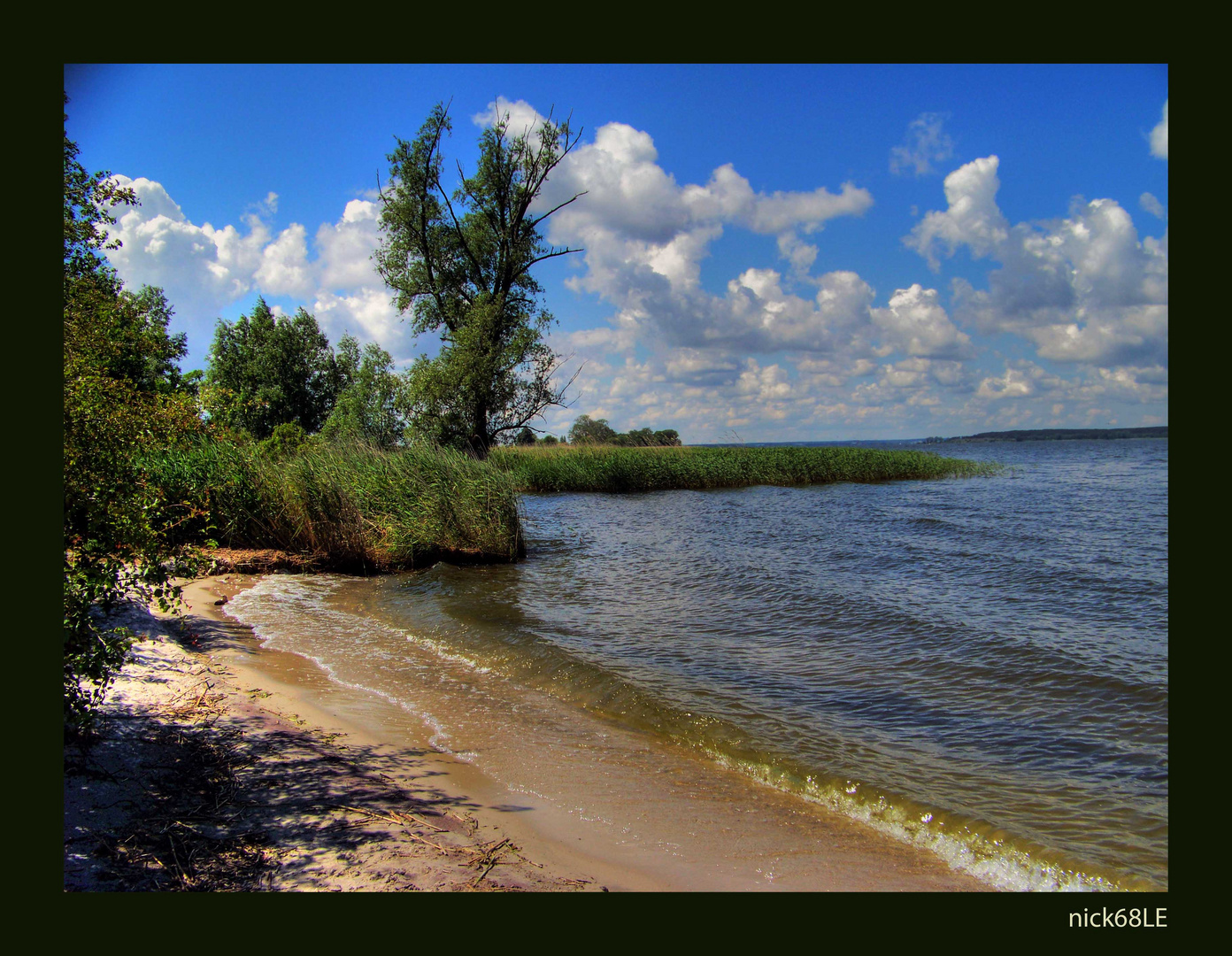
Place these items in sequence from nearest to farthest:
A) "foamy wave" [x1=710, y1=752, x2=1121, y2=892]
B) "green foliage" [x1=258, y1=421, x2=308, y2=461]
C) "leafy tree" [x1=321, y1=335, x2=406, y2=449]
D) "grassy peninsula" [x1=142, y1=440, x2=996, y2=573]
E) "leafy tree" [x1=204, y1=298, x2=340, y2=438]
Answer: "foamy wave" [x1=710, y1=752, x2=1121, y2=892]
"grassy peninsula" [x1=142, y1=440, x2=996, y2=573]
"green foliage" [x1=258, y1=421, x2=308, y2=461]
"leafy tree" [x1=321, y1=335, x2=406, y2=449]
"leafy tree" [x1=204, y1=298, x2=340, y2=438]

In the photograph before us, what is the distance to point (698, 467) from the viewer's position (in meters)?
37.4

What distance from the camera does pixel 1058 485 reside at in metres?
33.7

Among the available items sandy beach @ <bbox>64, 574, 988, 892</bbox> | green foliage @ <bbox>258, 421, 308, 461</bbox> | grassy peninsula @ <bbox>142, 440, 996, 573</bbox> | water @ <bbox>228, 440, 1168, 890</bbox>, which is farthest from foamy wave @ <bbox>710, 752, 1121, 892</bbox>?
green foliage @ <bbox>258, 421, 308, 461</bbox>

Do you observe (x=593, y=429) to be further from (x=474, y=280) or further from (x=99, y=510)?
(x=99, y=510)

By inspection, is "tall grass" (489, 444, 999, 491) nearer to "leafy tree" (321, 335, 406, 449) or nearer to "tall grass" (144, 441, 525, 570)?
"leafy tree" (321, 335, 406, 449)

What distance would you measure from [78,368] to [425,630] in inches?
261

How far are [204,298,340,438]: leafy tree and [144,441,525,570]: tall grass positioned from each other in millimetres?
29176

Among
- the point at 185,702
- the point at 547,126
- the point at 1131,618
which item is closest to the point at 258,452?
the point at 185,702

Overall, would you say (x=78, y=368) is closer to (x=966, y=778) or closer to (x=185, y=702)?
(x=185, y=702)

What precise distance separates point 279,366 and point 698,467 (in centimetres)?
2843

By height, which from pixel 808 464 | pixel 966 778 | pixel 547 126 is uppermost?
pixel 547 126

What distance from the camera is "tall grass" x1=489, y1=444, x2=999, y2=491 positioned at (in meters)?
35.8

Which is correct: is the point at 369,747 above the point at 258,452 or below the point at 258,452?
below

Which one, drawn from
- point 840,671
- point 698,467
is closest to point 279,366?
point 698,467
